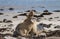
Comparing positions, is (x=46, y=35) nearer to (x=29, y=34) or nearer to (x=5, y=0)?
(x=29, y=34)

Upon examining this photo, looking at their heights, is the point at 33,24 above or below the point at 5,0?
Result: above

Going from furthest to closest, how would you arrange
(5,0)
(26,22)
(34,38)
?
1. (5,0)
2. (26,22)
3. (34,38)

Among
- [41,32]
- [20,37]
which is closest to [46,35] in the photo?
[41,32]

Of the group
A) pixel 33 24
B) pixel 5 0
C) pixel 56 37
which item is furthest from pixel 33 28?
pixel 5 0

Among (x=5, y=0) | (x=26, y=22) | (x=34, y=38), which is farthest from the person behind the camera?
(x=5, y=0)

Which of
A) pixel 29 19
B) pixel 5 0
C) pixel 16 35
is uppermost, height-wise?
pixel 29 19

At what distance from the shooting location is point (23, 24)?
9977 mm

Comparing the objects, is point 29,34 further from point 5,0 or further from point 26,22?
point 5,0

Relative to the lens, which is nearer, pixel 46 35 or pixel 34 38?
pixel 34 38

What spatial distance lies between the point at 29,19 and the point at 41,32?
861 mm

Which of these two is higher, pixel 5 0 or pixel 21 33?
pixel 21 33

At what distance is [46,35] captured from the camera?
387 inches

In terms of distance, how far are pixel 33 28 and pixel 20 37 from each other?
1.93 ft

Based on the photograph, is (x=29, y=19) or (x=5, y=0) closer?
(x=29, y=19)
